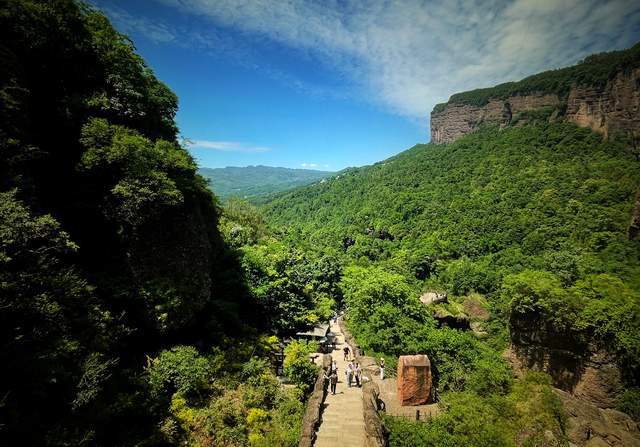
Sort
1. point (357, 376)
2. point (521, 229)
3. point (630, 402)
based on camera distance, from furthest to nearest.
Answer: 1. point (521, 229)
2. point (630, 402)
3. point (357, 376)

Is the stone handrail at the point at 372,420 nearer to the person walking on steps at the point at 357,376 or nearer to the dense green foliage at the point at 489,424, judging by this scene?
the dense green foliage at the point at 489,424

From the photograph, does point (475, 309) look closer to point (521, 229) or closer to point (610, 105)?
point (521, 229)

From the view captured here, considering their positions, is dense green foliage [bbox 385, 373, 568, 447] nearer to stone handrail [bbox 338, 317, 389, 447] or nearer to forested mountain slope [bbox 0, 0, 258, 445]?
stone handrail [bbox 338, 317, 389, 447]

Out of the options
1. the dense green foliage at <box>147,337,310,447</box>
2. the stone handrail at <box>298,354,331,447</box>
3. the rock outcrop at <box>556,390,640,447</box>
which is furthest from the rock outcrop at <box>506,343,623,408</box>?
the dense green foliage at <box>147,337,310,447</box>

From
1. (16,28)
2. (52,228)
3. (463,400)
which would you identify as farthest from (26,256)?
(463,400)

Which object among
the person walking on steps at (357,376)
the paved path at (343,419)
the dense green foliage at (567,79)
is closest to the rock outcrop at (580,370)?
the person walking on steps at (357,376)

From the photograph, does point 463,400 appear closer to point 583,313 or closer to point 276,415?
point 276,415

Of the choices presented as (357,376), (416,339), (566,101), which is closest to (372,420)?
(357,376)

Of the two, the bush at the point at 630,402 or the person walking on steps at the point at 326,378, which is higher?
the person walking on steps at the point at 326,378
